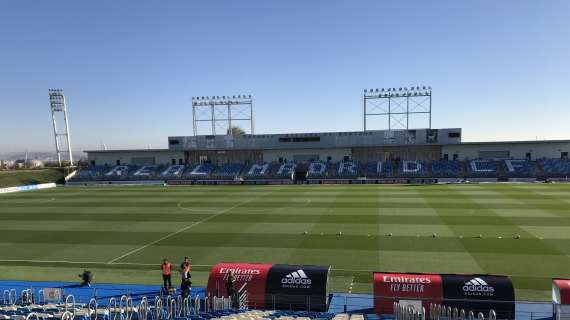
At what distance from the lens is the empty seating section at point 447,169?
199 feet

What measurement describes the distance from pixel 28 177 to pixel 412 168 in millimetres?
64906

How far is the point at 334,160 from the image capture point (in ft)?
229

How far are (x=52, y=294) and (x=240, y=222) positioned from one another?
16.9m

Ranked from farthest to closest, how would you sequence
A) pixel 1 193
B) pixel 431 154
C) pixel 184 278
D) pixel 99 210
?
pixel 431 154 → pixel 1 193 → pixel 99 210 → pixel 184 278

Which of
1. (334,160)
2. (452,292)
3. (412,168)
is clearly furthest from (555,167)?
(452,292)

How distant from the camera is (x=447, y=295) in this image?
489 inches

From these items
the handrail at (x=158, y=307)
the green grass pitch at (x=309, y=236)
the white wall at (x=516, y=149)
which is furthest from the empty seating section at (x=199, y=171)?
the handrail at (x=158, y=307)

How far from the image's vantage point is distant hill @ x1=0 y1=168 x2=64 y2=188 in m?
64.7

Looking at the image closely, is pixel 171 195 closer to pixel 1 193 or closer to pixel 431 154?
pixel 1 193

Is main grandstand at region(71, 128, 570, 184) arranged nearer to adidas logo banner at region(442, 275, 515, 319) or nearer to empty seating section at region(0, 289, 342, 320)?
adidas logo banner at region(442, 275, 515, 319)

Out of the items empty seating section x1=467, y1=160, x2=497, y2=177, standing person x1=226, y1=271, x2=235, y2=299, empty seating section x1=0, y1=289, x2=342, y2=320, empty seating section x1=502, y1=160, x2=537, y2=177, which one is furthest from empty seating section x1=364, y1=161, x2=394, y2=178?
empty seating section x1=0, y1=289, x2=342, y2=320

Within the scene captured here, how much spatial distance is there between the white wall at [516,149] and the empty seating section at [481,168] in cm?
191

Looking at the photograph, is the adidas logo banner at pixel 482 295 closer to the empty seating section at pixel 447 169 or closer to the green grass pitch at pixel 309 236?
the green grass pitch at pixel 309 236

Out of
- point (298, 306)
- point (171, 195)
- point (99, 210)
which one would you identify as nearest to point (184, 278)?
point (298, 306)
